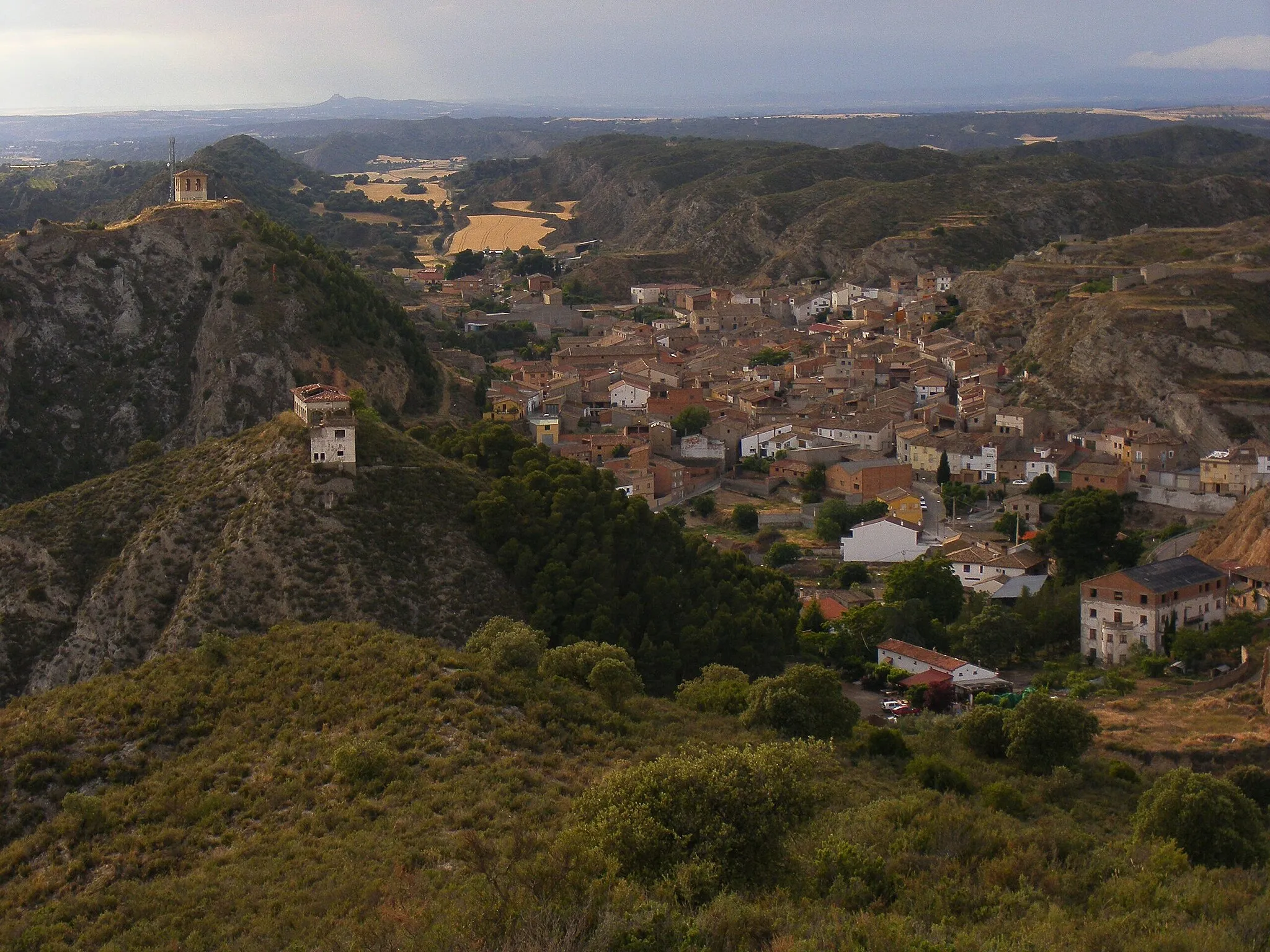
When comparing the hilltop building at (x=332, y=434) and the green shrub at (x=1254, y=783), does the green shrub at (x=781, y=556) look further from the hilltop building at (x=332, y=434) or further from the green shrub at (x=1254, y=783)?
the green shrub at (x=1254, y=783)

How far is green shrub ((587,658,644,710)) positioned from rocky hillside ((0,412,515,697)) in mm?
5045

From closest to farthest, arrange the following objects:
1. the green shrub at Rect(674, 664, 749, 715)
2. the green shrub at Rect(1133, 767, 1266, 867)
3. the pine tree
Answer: the green shrub at Rect(1133, 767, 1266, 867), the green shrub at Rect(674, 664, 749, 715), the pine tree

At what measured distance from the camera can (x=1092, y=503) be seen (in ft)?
116

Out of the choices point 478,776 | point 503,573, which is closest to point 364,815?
point 478,776

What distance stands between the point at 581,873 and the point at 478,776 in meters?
4.12

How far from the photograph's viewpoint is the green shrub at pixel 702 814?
506 inches

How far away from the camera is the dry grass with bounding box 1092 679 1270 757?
22.0 metres

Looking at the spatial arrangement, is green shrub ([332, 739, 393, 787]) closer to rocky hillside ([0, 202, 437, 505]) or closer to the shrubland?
the shrubland

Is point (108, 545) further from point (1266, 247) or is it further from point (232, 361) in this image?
point (1266, 247)

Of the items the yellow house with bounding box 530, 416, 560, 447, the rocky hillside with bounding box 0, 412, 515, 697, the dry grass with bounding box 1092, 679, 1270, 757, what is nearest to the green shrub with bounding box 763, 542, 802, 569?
the yellow house with bounding box 530, 416, 560, 447

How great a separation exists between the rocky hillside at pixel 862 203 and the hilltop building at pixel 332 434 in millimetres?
55173

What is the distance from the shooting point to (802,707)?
20.0m

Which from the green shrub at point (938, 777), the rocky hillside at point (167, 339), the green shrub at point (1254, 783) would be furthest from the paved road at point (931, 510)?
the green shrub at point (938, 777)

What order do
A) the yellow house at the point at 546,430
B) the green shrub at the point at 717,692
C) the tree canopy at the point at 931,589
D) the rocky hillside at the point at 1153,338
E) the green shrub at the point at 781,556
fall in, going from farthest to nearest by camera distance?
the rocky hillside at the point at 1153,338
the yellow house at the point at 546,430
the green shrub at the point at 781,556
the tree canopy at the point at 931,589
the green shrub at the point at 717,692
